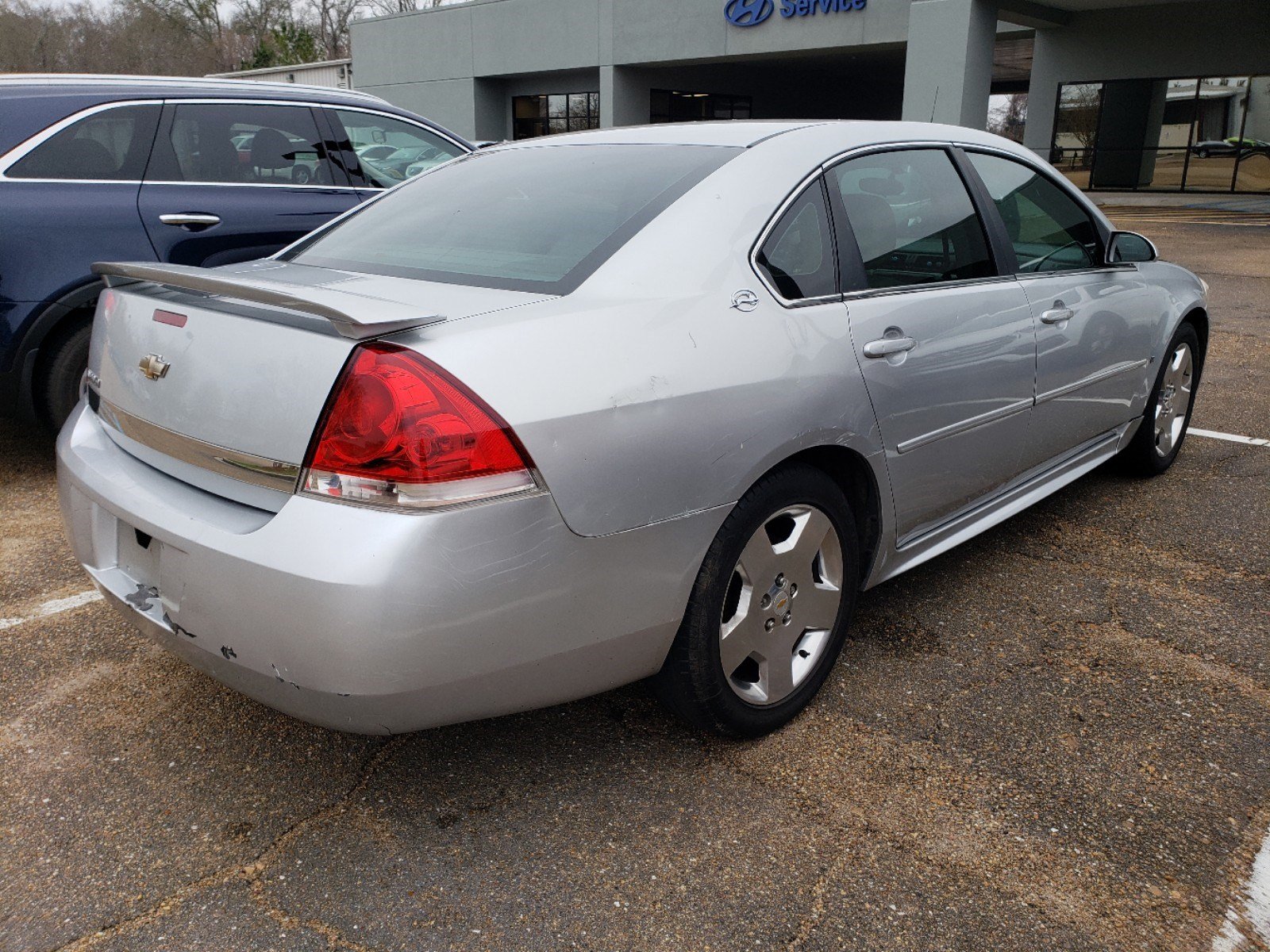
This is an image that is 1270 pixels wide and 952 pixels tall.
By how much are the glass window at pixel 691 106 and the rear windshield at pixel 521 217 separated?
91.2 ft

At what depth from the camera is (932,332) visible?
2916 mm

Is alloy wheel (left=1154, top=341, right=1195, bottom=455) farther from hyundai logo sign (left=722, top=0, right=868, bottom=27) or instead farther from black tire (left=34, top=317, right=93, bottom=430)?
hyundai logo sign (left=722, top=0, right=868, bottom=27)

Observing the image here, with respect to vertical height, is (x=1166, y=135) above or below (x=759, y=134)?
above

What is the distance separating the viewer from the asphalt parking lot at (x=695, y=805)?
2.03 metres

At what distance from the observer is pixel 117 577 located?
7.79 ft

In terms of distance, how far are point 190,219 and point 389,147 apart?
1509mm

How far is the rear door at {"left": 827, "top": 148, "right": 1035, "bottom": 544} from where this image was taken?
2787 millimetres

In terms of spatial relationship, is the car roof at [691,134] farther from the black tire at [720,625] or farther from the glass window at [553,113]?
the glass window at [553,113]

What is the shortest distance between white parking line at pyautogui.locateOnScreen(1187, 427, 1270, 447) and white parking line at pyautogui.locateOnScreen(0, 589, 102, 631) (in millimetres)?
5263

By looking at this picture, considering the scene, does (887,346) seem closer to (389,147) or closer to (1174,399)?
(1174,399)

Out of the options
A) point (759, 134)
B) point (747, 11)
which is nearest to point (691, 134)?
point (759, 134)

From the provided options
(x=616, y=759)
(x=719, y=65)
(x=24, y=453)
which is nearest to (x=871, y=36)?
(x=719, y=65)

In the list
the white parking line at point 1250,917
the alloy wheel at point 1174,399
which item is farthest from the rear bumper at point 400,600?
the alloy wheel at point 1174,399

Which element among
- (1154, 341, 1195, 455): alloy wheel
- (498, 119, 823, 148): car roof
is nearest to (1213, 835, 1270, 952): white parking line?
(498, 119, 823, 148): car roof
